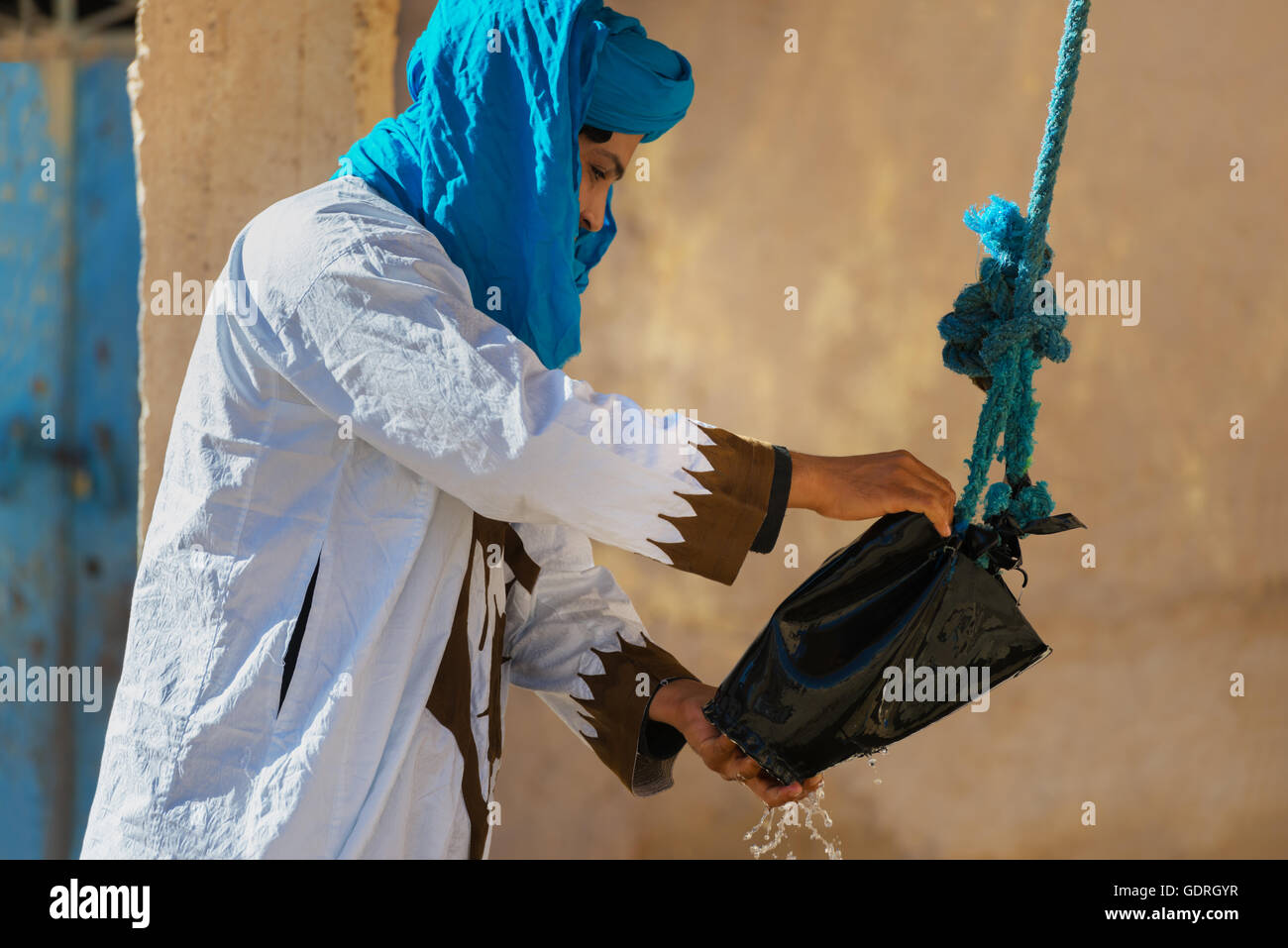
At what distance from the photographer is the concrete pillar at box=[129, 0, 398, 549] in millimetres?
2420

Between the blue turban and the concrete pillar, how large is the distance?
116 centimetres

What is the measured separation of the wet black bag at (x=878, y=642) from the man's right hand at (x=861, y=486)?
3.7 inches

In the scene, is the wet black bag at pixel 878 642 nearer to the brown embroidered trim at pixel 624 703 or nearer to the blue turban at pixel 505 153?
the brown embroidered trim at pixel 624 703

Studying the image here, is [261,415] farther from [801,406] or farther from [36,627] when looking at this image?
[36,627]

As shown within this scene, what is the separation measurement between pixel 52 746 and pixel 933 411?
2085 millimetres

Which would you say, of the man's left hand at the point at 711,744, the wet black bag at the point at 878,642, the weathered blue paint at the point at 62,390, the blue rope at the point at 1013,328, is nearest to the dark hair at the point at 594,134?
the blue rope at the point at 1013,328

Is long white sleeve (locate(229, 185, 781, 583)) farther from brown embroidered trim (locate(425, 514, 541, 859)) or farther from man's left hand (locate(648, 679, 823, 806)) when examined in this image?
man's left hand (locate(648, 679, 823, 806))

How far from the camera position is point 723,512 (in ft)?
3.81

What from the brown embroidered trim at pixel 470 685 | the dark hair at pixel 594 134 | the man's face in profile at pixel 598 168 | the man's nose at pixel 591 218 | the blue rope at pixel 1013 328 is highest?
the dark hair at pixel 594 134

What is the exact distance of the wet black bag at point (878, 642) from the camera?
1.29m

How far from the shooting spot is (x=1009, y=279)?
4.29 feet

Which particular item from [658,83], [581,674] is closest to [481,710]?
[581,674]

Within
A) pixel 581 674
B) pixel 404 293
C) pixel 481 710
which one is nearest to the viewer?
pixel 404 293

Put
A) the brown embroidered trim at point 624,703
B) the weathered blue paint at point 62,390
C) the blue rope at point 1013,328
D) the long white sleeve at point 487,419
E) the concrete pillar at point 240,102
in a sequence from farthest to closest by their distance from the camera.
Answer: the weathered blue paint at point 62,390 < the concrete pillar at point 240,102 < the brown embroidered trim at point 624,703 < the blue rope at point 1013,328 < the long white sleeve at point 487,419
